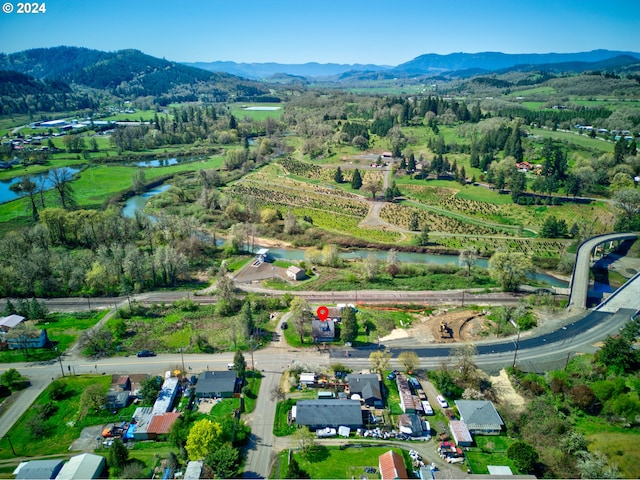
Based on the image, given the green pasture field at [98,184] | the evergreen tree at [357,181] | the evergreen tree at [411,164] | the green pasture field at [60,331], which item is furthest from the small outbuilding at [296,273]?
the evergreen tree at [411,164]

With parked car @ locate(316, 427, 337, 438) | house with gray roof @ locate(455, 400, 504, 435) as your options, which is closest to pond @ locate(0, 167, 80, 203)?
parked car @ locate(316, 427, 337, 438)

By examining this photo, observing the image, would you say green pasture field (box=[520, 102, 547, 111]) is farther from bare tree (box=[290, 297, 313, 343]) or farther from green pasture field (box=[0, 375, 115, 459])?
green pasture field (box=[0, 375, 115, 459])

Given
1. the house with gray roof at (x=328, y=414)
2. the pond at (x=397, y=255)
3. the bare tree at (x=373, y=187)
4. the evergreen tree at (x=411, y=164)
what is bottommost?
the pond at (x=397, y=255)

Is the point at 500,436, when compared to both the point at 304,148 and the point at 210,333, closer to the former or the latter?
the point at 210,333

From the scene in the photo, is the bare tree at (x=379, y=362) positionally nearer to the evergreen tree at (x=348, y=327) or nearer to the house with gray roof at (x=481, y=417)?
the evergreen tree at (x=348, y=327)

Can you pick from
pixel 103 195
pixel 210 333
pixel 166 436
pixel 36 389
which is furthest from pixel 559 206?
pixel 103 195
